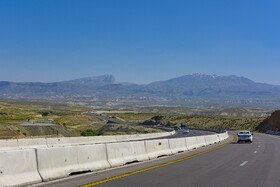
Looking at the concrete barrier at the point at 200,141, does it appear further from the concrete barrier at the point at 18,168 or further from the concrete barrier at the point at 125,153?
the concrete barrier at the point at 18,168

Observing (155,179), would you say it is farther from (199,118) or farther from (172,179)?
(199,118)

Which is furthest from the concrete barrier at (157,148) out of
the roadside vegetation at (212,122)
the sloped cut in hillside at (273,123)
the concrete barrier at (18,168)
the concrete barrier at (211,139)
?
the roadside vegetation at (212,122)

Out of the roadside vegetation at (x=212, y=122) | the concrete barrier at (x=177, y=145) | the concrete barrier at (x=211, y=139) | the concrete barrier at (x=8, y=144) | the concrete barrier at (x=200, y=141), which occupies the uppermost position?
the concrete barrier at (x=8, y=144)

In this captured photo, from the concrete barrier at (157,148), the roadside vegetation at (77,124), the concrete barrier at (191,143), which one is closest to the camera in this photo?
the concrete barrier at (157,148)

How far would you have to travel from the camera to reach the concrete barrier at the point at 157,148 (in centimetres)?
1905

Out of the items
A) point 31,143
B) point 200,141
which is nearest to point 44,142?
point 31,143

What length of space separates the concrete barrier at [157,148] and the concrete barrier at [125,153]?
0.61 metres

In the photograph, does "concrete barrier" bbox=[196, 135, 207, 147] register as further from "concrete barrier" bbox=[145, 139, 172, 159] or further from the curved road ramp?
the curved road ramp

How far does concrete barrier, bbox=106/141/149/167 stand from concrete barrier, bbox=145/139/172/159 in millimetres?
613

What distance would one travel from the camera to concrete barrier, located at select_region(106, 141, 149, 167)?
15150 millimetres

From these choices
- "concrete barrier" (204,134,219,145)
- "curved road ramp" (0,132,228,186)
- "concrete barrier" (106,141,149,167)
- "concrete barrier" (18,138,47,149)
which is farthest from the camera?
"concrete barrier" (204,134,219,145)

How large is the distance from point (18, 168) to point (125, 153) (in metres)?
6.40

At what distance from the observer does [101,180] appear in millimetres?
11906

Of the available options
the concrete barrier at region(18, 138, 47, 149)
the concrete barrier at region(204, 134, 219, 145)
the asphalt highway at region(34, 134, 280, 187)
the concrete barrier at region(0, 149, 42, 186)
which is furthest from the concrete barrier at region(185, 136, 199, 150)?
the concrete barrier at region(0, 149, 42, 186)
